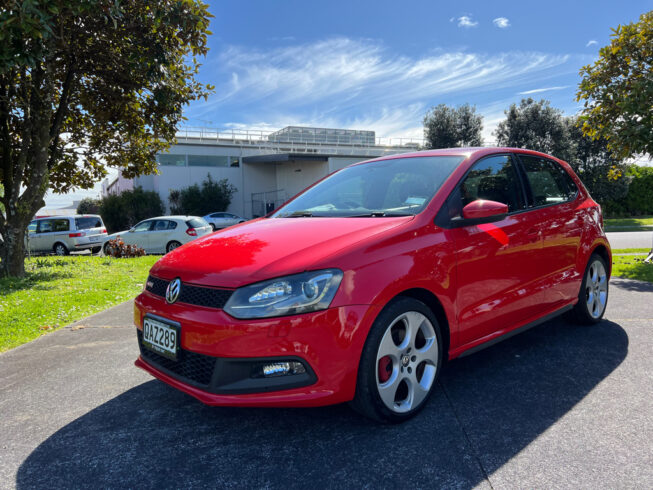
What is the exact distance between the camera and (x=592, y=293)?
4.43 meters

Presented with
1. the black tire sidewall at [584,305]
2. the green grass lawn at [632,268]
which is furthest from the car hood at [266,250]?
the green grass lawn at [632,268]

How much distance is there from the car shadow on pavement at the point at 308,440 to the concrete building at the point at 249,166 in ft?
105

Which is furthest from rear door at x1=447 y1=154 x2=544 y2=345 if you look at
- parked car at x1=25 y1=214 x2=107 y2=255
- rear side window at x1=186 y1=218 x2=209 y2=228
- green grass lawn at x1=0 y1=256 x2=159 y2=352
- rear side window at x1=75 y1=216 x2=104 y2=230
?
rear side window at x1=75 y1=216 x2=104 y2=230

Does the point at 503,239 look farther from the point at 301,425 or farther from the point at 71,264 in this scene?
the point at 71,264

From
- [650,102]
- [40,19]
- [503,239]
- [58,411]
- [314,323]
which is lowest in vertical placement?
[58,411]

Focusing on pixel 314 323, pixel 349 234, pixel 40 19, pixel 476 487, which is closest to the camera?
pixel 476 487

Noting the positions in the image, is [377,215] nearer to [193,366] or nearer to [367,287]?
[367,287]

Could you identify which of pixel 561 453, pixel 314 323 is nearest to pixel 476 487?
pixel 561 453

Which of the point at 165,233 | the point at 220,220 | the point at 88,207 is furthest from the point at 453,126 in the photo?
the point at 88,207

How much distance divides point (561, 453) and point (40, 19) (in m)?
6.62

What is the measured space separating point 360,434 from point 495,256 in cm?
151

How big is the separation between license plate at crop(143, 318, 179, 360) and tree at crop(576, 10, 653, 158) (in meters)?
8.88

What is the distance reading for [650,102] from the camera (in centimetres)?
816

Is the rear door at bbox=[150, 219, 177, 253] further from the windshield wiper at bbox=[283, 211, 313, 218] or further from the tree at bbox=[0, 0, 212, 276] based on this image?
the windshield wiper at bbox=[283, 211, 313, 218]
